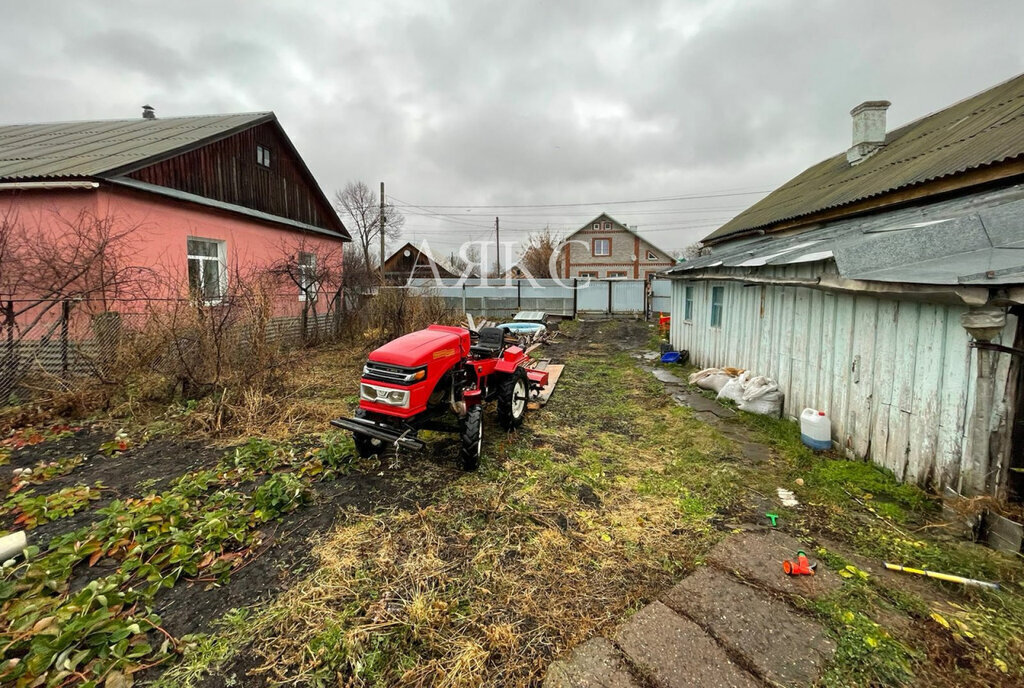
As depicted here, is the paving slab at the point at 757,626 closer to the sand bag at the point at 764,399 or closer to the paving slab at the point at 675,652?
the paving slab at the point at 675,652

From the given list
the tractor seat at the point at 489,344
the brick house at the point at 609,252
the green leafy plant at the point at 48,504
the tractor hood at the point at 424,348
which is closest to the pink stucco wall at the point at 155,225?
the green leafy plant at the point at 48,504

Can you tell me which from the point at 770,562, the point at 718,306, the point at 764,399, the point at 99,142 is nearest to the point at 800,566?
the point at 770,562

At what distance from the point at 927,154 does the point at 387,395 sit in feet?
28.8

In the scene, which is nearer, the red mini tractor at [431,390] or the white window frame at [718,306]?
the red mini tractor at [431,390]

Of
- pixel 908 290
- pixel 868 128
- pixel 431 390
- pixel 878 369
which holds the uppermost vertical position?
pixel 868 128

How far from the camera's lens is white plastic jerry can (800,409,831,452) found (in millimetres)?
4068

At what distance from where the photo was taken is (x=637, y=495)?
10.9 feet

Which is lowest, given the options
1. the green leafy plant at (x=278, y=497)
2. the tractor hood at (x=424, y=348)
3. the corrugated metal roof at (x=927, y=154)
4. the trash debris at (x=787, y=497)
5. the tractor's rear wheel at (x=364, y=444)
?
the trash debris at (x=787, y=497)

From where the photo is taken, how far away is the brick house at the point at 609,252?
3234 cm

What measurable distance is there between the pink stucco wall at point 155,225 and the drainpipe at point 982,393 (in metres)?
7.74

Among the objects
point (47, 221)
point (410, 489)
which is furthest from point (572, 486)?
point (47, 221)

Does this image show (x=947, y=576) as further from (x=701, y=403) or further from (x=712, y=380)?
(x=712, y=380)

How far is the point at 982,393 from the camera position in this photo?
8.52ft

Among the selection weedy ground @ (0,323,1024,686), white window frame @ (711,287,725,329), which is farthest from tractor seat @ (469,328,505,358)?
white window frame @ (711,287,725,329)
